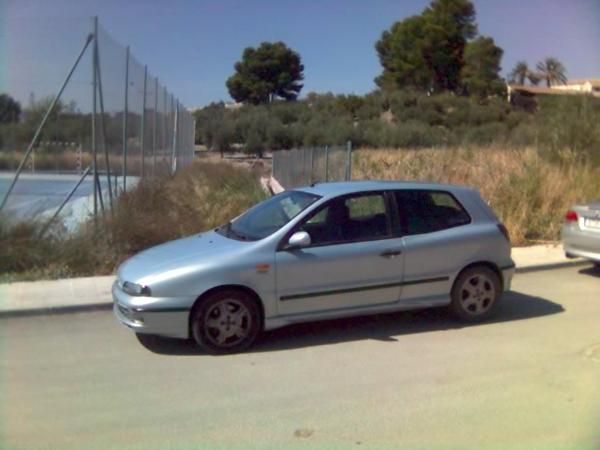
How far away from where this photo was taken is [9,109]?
9406 mm

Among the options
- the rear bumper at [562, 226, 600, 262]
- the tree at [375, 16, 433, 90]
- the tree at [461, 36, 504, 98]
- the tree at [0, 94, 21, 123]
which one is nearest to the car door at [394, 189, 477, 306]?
the rear bumper at [562, 226, 600, 262]

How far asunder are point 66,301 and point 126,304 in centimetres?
211

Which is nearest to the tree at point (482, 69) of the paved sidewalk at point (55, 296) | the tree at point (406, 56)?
the tree at point (406, 56)

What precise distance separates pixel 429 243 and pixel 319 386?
7.07 feet

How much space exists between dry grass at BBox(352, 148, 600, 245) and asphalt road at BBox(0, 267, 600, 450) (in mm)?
5500

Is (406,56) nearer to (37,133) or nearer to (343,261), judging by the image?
(37,133)

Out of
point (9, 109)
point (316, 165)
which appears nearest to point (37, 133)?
point (9, 109)

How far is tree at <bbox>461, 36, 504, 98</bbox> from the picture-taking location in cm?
5100

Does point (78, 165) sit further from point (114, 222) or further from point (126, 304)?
point (126, 304)

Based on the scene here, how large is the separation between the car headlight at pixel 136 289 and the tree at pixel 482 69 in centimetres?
4722

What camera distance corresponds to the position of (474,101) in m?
49.3

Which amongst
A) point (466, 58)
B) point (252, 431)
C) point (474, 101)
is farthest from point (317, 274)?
point (466, 58)

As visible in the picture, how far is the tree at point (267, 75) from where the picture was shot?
5931 cm

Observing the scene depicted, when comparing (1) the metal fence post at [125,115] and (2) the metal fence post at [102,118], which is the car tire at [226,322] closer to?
(2) the metal fence post at [102,118]
